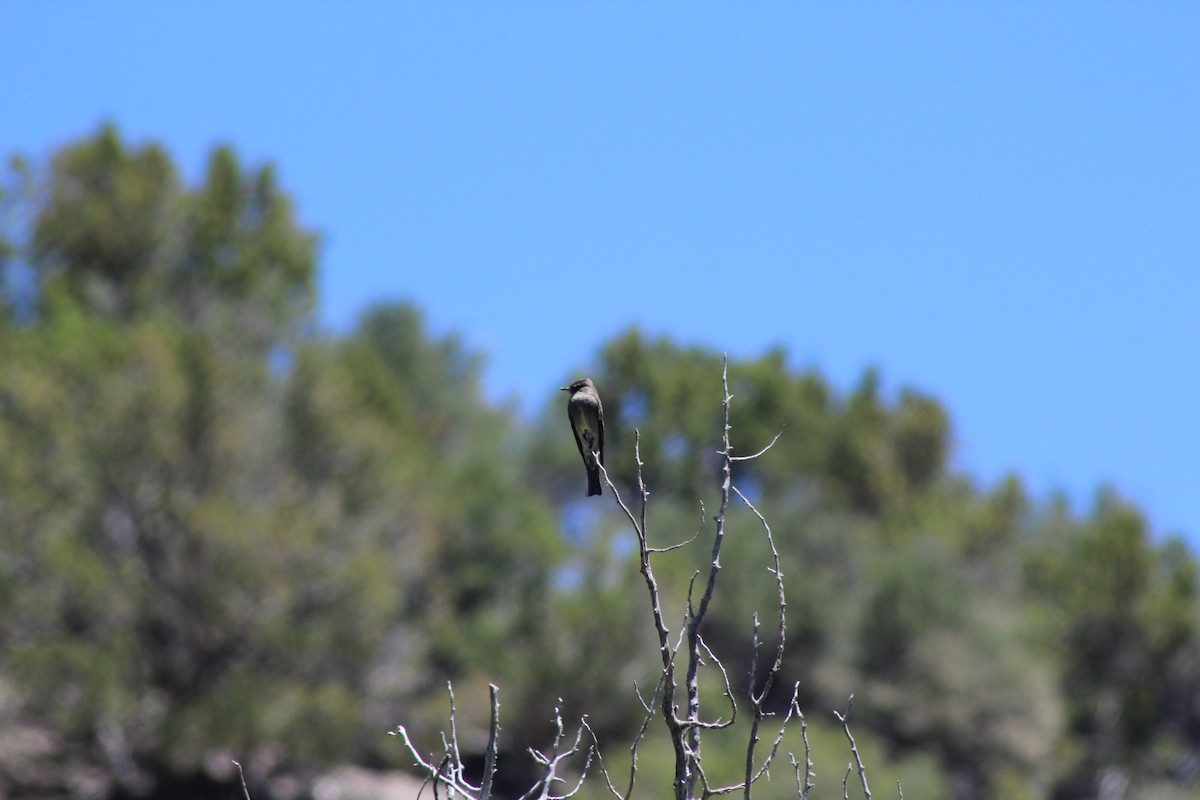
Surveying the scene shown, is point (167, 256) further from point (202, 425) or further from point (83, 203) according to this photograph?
point (202, 425)

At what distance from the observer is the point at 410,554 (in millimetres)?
23234

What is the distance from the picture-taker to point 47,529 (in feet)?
65.0

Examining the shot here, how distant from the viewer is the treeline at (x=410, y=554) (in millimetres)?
19672

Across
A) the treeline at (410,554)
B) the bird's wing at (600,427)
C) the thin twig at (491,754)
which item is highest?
the treeline at (410,554)

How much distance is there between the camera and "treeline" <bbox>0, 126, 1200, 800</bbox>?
19.7 m

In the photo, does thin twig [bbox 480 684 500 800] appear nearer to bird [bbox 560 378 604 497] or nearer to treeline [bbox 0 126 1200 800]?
bird [bbox 560 378 604 497]

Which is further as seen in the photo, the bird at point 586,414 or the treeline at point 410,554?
the treeline at point 410,554

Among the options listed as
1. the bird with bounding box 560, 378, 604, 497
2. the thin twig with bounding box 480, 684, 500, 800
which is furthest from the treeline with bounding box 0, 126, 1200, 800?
the thin twig with bounding box 480, 684, 500, 800

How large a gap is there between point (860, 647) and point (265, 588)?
41.5ft

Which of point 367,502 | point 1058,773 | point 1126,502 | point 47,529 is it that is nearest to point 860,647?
point 1058,773

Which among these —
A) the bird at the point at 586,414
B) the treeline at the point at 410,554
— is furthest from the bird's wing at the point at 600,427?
the treeline at the point at 410,554

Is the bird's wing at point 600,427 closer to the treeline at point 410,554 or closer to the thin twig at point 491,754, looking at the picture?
the thin twig at point 491,754

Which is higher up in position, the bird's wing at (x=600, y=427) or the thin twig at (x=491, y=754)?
the bird's wing at (x=600, y=427)

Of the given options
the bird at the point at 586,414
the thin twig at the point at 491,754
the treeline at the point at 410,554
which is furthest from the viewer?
the treeline at the point at 410,554
